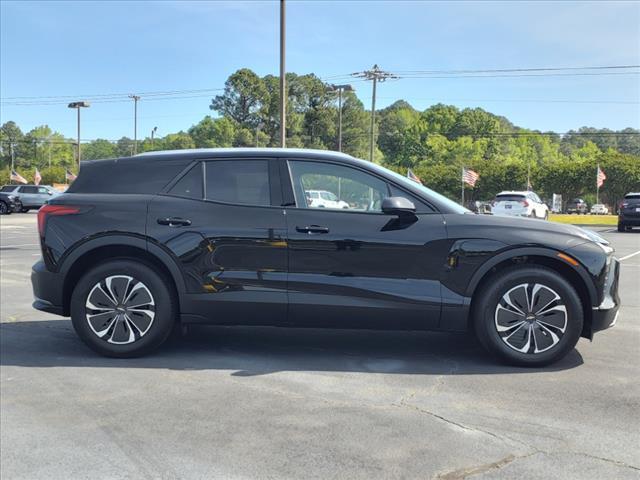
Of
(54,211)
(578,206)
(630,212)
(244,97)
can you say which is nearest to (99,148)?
(244,97)

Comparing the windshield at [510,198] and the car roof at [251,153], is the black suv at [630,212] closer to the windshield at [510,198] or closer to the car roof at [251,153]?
the windshield at [510,198]

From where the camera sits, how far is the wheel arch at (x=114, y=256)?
4766 mm

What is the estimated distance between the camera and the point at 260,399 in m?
3.94

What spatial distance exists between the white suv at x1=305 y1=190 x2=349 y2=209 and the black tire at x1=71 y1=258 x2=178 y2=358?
4.45 feet

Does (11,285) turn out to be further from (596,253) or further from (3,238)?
(3,238)

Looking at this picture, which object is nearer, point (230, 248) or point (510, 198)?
point (230, 248)

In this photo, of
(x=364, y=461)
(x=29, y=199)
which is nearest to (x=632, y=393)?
(x=364, y=461)

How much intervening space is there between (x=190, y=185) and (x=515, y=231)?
263 cm

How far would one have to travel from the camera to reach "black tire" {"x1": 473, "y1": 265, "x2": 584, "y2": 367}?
4.52m

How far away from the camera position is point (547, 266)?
182 inches

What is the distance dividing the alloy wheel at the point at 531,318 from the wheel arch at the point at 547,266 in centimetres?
20

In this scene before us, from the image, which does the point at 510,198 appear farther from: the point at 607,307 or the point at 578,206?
the point at 578,206

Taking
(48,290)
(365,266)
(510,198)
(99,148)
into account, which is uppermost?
(99,148)

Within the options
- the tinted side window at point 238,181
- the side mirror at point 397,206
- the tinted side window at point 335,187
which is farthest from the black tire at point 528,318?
the tinted side window at point 238,181
